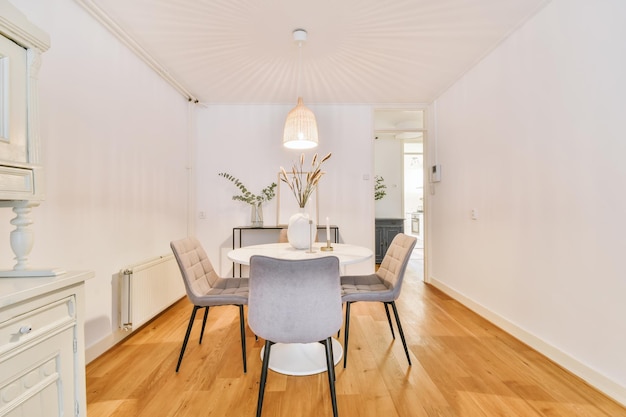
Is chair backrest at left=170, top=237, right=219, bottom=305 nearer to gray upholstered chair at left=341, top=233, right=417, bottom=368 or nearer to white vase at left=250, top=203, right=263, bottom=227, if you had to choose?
gray upholstered chair at left=341, top=233, right=417, bottom=368

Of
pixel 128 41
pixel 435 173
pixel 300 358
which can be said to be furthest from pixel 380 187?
pixel 128 41

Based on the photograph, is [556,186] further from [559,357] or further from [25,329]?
[25,329]

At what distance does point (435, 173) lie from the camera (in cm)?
378

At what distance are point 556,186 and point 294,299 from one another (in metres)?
1.97

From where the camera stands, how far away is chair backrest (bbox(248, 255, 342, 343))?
53.9 inches

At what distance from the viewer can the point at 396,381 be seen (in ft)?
5.85

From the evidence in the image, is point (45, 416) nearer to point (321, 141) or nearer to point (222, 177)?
point (222, 177)

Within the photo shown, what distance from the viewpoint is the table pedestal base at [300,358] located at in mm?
1871

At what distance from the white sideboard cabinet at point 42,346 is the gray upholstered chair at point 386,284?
1.40 metres

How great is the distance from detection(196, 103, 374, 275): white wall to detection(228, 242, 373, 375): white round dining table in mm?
1836

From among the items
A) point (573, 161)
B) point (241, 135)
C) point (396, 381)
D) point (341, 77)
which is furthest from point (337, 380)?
point (241, 135)

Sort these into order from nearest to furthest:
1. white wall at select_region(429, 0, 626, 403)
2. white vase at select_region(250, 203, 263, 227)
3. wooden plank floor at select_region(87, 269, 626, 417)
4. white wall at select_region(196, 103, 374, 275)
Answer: wooden plank floor at select_region(87, 269, 626, 417), white wall at select_region(429, 0, 626, 403), white vase at select_region(250, 203, 263, 227), white wall at select_region(196, 103, 374, 275)

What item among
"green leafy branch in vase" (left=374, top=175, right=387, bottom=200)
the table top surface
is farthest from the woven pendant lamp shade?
"green leafy branch in vase" (left=374, top=175, right=387, bottom=200)

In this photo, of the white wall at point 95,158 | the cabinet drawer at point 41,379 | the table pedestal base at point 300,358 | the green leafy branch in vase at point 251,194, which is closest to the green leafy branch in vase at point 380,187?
the green leafy branch in vase at point 251,194
